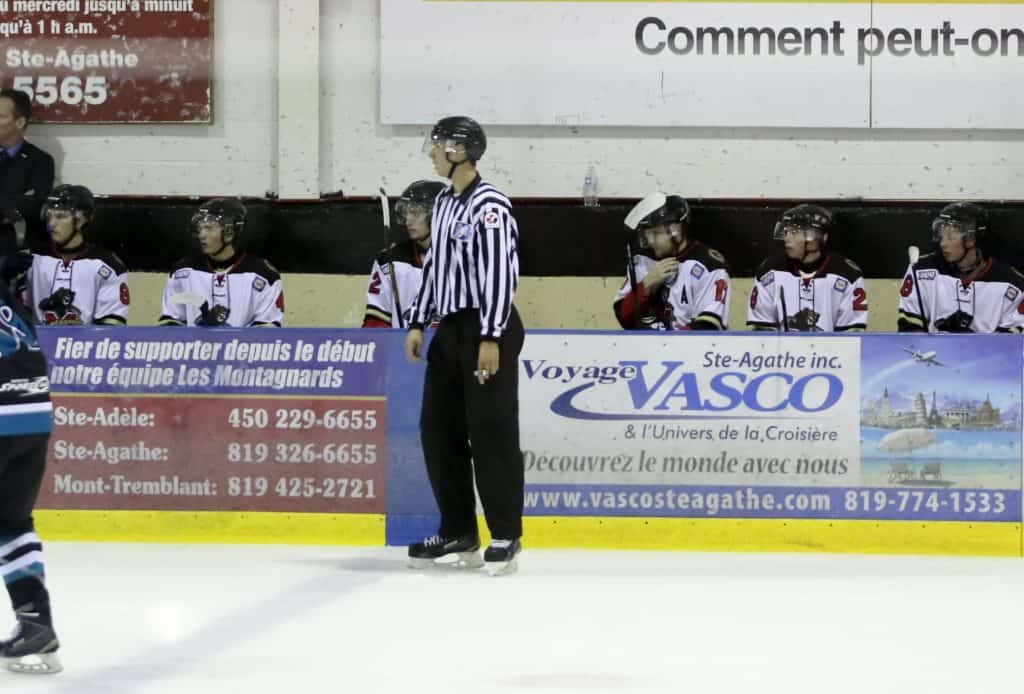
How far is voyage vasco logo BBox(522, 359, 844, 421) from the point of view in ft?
21.5

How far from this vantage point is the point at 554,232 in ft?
28.8

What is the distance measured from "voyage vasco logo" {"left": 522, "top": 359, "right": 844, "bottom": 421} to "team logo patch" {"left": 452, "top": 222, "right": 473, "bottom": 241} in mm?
972

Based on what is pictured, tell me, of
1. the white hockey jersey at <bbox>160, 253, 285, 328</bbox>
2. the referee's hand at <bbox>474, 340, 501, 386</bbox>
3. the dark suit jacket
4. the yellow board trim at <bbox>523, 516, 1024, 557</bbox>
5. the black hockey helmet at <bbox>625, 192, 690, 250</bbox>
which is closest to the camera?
the referee's hand at <bbox>474, 340, 501, 386</bbox>

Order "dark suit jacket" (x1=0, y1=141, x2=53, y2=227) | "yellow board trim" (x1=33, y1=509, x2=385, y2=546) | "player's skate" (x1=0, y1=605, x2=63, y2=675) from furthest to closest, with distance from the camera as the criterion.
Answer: "dark suit jacket" (x1=0, y1=141, x2=53, y2=227)
"yellow board trim" (x1=33, y1=509, x2=385, y2=546)
"player's skate" (x1=0, y1=605, x2=63, y2=675)

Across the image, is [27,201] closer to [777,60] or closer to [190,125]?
[190,125]

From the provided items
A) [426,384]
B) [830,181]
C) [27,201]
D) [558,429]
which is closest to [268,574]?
[426,384]

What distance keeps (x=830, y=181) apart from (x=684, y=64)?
0.95 meters

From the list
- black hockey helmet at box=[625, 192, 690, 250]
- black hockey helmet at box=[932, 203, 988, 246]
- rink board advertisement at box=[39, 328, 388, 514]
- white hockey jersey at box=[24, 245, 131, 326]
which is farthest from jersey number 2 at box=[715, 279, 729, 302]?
white hockey jersey at box=[24, 245, 131, 326]

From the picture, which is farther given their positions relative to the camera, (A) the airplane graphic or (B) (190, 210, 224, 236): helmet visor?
(B) (190, 210, 224, 236): helmet visor

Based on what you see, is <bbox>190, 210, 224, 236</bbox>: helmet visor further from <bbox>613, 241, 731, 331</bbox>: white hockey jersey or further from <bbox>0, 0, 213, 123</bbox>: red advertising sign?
<bbox>613, 241, 731, 331</bbox>: white hockey jersey

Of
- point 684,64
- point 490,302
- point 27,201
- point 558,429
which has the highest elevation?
point 684,64

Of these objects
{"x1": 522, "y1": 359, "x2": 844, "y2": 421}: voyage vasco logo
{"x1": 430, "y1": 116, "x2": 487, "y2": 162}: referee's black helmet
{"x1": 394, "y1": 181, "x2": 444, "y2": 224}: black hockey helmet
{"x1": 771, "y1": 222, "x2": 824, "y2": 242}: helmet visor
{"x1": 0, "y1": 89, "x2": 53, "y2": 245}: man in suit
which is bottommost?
{"x1": 522, "y1": 359, "x2": 844, "y2": 421}: voyage vasco logo

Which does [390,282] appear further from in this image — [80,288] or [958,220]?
[958,220]

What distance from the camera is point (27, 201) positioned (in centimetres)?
862
